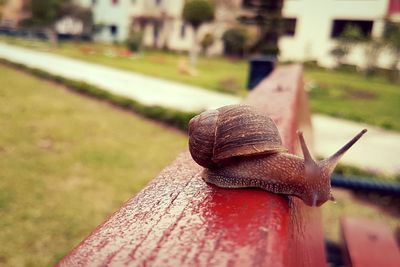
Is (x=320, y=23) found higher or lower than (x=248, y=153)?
higher

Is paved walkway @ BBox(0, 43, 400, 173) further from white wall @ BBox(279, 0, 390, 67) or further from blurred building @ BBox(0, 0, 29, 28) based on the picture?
blurred building @ BBox(0, 0, 29, 28)

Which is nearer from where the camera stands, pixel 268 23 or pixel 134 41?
pixel 268 23

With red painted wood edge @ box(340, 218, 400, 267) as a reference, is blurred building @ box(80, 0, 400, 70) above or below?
above

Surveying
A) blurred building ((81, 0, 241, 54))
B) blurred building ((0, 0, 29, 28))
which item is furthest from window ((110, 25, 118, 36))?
blurred building ((0, 0, 29, 28))

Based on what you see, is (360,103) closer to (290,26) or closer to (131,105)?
(131,105)

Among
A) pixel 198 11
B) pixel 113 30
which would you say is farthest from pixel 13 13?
pixel 198 11

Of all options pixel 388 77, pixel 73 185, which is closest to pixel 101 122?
pixel 73 185
